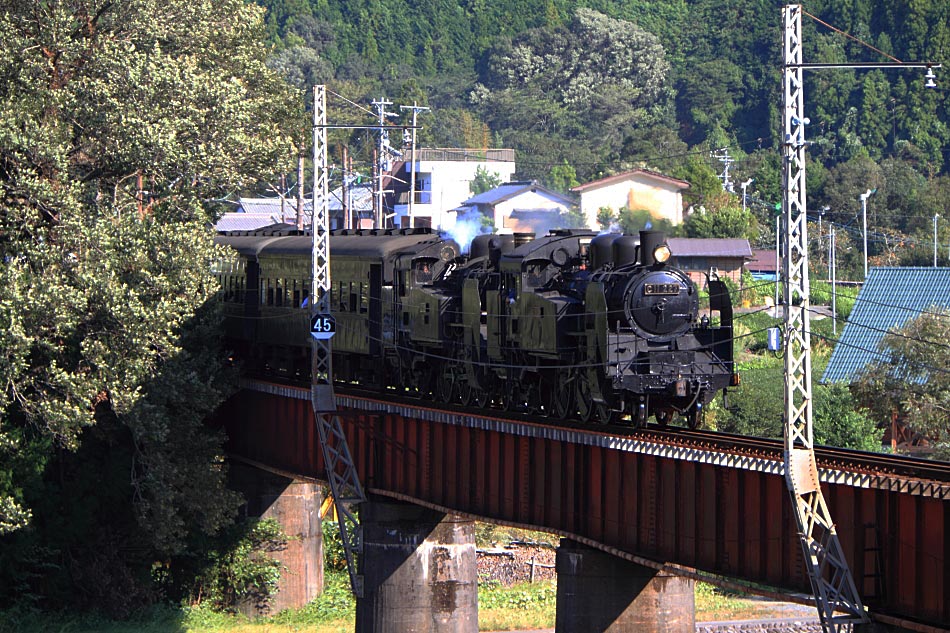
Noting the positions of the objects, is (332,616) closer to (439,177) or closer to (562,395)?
(562,395)

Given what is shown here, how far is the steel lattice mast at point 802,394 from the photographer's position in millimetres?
21609

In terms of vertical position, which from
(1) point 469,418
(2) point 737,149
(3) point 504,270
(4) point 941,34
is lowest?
(1) point 469,418

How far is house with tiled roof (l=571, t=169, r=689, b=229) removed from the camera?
10756cm

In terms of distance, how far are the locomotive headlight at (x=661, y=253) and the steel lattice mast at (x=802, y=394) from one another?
717 centimetres

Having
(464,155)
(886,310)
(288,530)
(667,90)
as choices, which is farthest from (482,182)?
(288,530)

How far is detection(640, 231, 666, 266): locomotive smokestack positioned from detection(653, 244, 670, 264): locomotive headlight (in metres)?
0.08

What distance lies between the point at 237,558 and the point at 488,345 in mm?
23305

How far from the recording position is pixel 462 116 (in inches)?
6358

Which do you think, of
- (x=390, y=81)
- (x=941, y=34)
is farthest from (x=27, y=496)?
(x=390, y=81)

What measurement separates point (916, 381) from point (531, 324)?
90.0ft

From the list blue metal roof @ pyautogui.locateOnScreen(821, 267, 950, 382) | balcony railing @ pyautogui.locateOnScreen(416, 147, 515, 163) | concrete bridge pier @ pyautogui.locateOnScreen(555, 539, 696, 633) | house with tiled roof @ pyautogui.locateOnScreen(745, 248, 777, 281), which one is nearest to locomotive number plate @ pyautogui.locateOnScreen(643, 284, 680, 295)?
concrete bridge pier @ pyautogui.locateOnScreen(555, 539, 696, 633)

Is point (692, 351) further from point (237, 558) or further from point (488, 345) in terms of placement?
point (237, 558)

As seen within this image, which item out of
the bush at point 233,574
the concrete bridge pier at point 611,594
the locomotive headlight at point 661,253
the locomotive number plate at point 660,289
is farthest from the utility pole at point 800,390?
the bush at point 233,574

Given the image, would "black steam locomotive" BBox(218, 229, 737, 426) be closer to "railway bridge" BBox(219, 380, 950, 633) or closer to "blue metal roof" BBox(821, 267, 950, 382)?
"railway bridge" BBox(219, 380, 950, 633)
